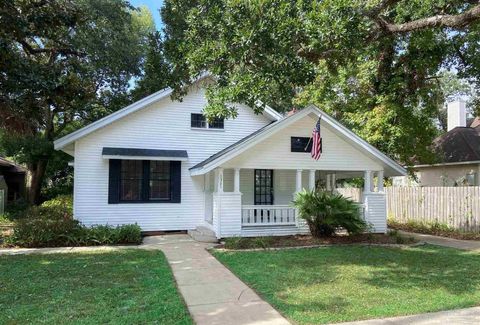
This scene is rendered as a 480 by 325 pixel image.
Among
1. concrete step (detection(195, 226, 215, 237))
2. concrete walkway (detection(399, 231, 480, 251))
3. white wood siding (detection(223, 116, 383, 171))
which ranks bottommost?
concrete walkway (detection(399, 231, 480, 251))

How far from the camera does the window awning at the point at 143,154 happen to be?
530 inches

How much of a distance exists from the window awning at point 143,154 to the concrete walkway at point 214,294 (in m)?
4.35

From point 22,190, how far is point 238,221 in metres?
21.5

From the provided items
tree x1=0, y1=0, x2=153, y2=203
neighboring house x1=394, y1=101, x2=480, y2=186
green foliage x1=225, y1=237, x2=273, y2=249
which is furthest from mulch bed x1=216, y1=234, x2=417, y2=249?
neighboring house x1=394, y1=101, x2=480, y2=186

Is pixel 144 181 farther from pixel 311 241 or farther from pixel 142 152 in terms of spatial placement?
pixel 311 241

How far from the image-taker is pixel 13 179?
27844 mm

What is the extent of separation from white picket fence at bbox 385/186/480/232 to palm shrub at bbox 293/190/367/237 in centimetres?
492

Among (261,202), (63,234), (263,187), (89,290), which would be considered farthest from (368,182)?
(89,290)

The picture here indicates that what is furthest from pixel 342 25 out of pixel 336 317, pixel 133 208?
pixel 133 208

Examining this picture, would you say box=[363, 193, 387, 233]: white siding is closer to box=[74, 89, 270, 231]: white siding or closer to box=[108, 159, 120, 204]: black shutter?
box=[74, 89, 270, 231]: white siding

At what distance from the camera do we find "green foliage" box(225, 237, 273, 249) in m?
11.2

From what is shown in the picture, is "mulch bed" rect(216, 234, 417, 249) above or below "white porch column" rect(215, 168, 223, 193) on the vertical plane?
below

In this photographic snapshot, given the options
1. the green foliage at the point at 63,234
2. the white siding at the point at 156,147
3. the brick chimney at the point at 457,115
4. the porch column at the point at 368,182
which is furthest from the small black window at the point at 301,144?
the brick chimney at the point at 457,115

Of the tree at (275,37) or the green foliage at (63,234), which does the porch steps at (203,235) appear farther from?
the tree at (275,37)
